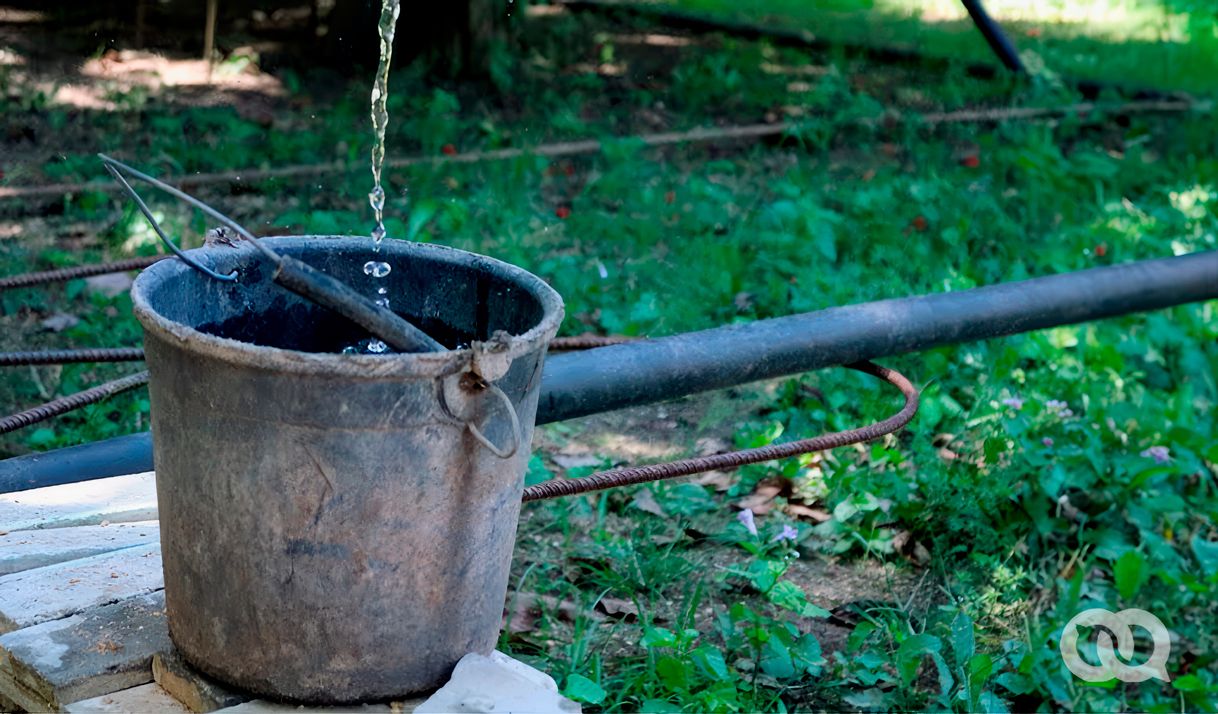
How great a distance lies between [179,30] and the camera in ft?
22.6

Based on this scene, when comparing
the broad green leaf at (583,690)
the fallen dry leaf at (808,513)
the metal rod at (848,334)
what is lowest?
the fallen dry leaf at (808,513)

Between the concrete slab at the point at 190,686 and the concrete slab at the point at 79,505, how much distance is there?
1.75ft

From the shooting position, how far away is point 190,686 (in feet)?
6.27

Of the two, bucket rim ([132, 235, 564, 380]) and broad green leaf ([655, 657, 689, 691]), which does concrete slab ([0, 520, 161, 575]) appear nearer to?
bucket rim ([132, 235, 564, 380])

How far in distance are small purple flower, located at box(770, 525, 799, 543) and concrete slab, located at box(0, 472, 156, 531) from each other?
1.29 m

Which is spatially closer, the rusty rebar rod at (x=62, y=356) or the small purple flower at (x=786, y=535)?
the rusty rebar rod at (x=62, y=356)

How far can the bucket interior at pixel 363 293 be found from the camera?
2.02 meters

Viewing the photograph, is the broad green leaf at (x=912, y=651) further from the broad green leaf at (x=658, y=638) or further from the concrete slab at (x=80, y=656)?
the concrete slab at (x=80, y=656)

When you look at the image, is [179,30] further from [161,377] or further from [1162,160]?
[161,377]

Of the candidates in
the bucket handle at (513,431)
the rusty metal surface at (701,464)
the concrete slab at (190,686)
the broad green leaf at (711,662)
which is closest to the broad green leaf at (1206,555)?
the rusty metal surface at (701,464)

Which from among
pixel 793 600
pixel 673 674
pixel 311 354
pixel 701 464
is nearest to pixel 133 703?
pixel 311 354

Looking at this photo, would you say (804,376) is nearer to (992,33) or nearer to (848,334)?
(848,334)

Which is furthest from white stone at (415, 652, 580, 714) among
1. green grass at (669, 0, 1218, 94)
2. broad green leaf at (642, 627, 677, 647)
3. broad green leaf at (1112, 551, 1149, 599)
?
green grass at (669, 0, 1218, 94)

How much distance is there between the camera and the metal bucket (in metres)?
1.70
